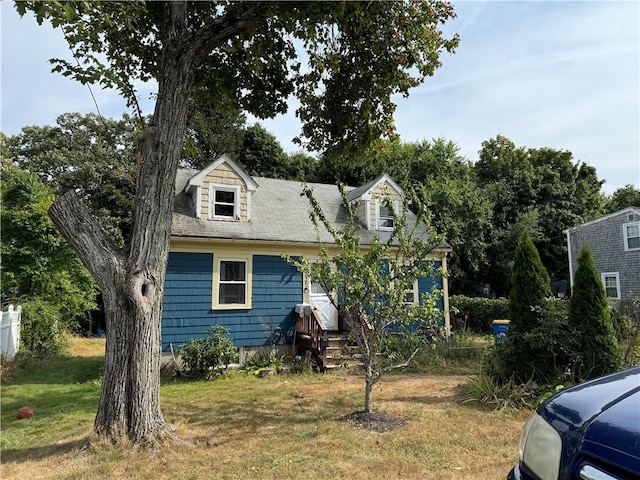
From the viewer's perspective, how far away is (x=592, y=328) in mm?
6949

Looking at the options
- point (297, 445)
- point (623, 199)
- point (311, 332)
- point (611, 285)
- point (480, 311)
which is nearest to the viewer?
point (297, 445)

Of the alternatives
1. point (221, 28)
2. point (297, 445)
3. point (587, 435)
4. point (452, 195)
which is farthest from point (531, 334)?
point (452, 195)

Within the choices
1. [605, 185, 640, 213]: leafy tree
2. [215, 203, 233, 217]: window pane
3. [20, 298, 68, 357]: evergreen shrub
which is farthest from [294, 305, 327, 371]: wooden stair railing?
[605, 185, 640, 213]: leafy tree

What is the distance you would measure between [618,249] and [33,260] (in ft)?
81.6

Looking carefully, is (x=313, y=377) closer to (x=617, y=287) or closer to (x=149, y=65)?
(x=149, y=65)

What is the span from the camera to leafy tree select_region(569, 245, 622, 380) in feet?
22.5

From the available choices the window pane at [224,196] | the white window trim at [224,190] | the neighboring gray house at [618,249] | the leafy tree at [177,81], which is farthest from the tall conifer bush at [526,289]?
the neighboring gray house at [618,249]

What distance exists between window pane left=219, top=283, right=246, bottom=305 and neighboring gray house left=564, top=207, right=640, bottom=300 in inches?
676

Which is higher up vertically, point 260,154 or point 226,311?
point 260,154

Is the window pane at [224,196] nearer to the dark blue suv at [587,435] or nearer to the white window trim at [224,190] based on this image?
the white window trim at [224,190]

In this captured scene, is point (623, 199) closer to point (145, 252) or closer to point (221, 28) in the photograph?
point (221, 28)

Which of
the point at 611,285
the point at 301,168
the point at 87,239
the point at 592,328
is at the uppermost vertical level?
the point at 301,168

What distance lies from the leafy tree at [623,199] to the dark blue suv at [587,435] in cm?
3939

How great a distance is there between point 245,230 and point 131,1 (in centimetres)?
668
